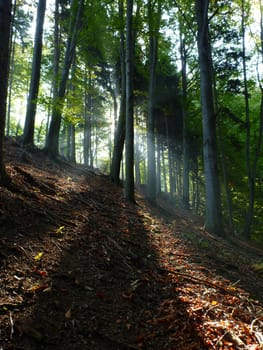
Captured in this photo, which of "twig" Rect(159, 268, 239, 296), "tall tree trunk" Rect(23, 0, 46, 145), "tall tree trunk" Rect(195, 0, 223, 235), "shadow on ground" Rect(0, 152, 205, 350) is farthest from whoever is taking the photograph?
"tall tree trunk" Rect(23, 0, 46, 145)

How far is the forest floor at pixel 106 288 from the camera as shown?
2.13 m

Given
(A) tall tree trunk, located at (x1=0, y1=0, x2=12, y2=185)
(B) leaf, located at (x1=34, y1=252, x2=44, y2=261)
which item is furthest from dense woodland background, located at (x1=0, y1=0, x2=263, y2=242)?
(B) leaf, located at (x1=34, y1=252, x2=44, y2=261)

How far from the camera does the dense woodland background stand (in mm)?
8414

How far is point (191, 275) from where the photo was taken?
3.80m

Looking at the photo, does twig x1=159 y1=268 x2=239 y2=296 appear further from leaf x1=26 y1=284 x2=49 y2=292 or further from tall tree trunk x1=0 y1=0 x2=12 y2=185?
tall tree trunk x1=0 y1=0 x2=12 y2=185

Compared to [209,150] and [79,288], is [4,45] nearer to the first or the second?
[79,288]

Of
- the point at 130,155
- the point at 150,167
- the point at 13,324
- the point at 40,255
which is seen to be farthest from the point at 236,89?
the point at 13,324

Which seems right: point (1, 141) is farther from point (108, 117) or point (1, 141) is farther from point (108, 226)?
point (108, 117)

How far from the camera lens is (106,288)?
9.46ft

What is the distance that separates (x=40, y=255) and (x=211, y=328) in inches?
83.4

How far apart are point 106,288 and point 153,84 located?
11874 millimetres

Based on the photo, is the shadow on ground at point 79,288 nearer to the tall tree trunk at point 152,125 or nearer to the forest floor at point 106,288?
the forest floor at point 106,288

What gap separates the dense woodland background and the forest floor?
5.09 feet

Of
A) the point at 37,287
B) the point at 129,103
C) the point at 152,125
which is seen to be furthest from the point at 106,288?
the point at 152,125
